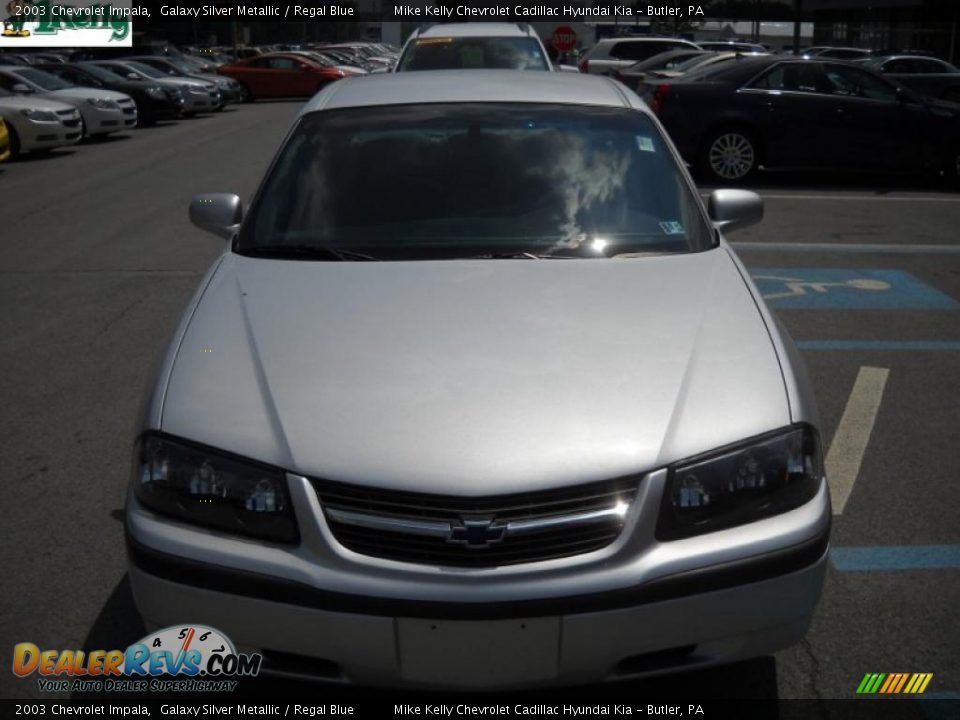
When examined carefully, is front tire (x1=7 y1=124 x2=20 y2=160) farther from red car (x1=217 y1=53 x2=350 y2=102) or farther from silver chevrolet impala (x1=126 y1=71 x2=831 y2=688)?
red car (x1=217 y1=53 x2=350 y2=102)

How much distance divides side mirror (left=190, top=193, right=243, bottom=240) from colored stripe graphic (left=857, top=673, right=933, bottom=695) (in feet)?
9.53

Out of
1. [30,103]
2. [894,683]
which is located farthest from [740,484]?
[30,103]

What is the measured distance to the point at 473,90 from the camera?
15.5 feet

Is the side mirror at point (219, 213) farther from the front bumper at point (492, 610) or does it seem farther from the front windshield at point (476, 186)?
the front bumper at point (492, 610)

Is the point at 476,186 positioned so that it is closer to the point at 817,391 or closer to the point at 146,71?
the point at 817,391

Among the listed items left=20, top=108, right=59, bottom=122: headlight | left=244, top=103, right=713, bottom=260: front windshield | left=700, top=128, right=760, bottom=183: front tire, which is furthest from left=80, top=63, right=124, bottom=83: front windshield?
left=244, top=103, right=713, bottom=260: front windshield

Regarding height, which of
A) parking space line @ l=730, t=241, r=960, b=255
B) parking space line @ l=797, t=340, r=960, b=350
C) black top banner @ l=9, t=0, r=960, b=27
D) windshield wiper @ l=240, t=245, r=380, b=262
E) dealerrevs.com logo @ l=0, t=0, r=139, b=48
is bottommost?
parking space line @ l=797, t=340, r=960, b=350

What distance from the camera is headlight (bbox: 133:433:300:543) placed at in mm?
2746

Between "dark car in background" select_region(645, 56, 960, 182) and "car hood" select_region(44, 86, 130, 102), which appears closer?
"dark car in background" select_region(645, 56, 960, 182)

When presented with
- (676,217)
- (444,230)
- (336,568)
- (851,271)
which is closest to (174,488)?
(336,568)

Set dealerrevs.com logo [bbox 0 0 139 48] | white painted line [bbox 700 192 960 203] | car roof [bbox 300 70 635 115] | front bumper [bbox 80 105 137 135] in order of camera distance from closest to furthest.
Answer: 1. car roof [bbox 300 70 635 115]
2. white painted line [bbox 700 192 960 203]
3. front bumper [bbox 80 105 137 135]
4. dealerrevs.com logo [bbox 0 0 139 48]

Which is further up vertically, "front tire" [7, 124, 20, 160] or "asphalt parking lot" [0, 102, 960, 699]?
"front tire" [7, 124, 20, 160]

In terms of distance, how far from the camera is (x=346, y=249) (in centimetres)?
397

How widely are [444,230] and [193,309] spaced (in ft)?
3.10
